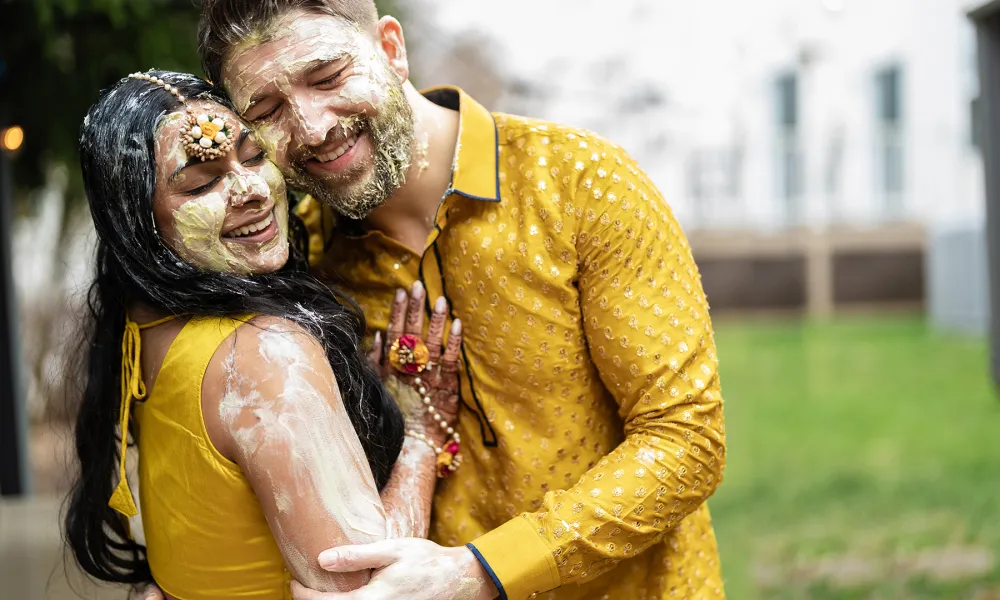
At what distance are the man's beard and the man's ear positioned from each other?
0.06 meters

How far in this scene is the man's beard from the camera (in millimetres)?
1695

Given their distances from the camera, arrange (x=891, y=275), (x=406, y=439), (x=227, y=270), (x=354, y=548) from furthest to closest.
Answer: (x=891, y=275)
(x=406, y=439)
(x=227, y=270)
(x=354, y=548)

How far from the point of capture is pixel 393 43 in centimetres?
179

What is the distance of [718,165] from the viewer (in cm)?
620

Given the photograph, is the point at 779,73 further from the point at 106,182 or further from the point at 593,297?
the point at 106,182

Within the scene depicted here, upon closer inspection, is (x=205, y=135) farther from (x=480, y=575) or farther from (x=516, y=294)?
(x=480, y=575)

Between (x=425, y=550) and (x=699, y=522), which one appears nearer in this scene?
(x=425, y=550)

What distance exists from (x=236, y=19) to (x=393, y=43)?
31 centimetres

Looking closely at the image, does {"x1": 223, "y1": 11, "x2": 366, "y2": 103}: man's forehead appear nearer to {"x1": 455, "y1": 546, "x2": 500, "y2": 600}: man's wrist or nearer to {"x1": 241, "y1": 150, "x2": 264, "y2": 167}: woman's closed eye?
{"x1": 241, "y1": 150, "x2": 264, "y2": 167}: woman's closed eye

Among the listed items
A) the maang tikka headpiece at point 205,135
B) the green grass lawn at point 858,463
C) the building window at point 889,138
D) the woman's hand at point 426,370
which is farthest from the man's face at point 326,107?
the building window at point 889,138

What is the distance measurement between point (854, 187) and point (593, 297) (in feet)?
18.7

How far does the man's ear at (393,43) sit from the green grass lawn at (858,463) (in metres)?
4.20

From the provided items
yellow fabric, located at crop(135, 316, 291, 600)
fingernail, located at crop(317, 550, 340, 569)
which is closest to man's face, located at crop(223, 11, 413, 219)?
yellow fabric, located at crop(135, 316, 291, 600)

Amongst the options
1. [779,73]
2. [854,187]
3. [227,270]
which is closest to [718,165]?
[779,73]
